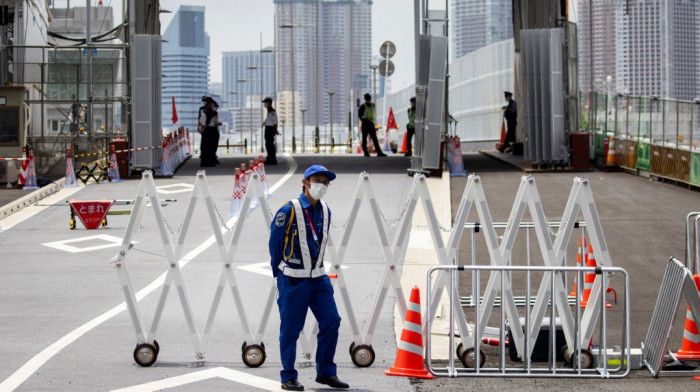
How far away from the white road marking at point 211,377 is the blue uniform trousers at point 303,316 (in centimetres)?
29

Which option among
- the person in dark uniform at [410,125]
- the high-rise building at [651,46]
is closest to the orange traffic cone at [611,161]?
the person in dark uniform at [410,125]

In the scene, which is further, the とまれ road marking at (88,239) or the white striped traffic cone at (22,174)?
the white striped traffic cone at (22,174)

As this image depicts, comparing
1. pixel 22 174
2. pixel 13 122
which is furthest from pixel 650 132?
pixel 13 122

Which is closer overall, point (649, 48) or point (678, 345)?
point (678, 345)

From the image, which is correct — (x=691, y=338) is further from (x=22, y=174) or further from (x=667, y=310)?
(x=22, y=174)

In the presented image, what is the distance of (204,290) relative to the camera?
1434cm

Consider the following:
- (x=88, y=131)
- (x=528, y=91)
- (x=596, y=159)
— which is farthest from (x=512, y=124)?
(x=88, y=131)

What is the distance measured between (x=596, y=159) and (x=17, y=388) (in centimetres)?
2883

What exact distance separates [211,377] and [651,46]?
178909 millimetres

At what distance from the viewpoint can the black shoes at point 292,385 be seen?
9.12 m

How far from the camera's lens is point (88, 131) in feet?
115

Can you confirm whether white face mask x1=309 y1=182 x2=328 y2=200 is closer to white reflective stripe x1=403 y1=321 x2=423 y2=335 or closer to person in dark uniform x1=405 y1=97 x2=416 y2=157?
white reflective stripe x1=403 y1=321 x2=423 y2=335

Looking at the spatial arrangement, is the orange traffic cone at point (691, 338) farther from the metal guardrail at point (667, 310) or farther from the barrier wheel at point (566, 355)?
the barrier wheel at point (566, 355)

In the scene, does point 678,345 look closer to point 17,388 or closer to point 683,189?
point 17,388
